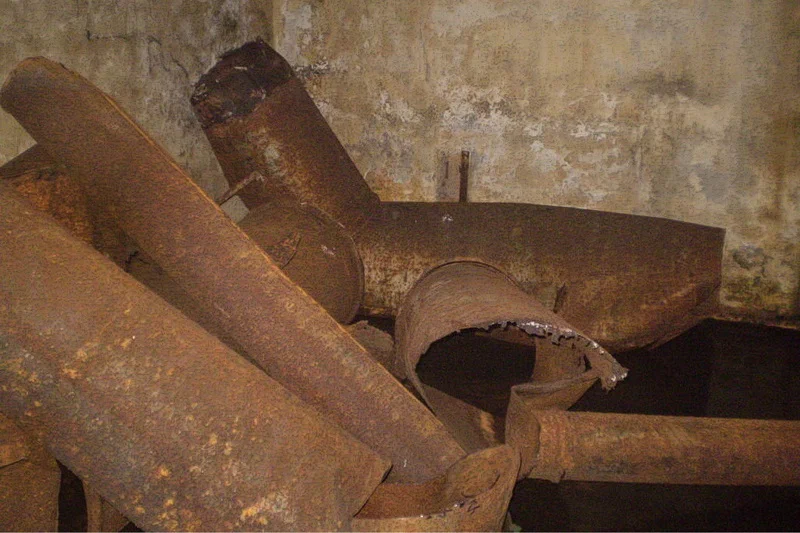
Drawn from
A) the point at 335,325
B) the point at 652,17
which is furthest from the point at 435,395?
the point at 652,17

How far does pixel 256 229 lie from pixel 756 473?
245 cm

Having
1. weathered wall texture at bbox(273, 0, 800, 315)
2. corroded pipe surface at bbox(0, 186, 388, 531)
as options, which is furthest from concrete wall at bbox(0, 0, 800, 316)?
corroded pipe surface at bbox(0, 186, 388, 531)

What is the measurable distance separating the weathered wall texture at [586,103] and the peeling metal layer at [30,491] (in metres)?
3.36

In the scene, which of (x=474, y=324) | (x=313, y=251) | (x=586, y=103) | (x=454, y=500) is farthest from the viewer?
Answer: (x=586, y=103)

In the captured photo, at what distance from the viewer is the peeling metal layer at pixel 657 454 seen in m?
2.08

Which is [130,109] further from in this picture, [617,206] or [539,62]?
[617,206]

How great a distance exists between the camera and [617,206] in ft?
13.8

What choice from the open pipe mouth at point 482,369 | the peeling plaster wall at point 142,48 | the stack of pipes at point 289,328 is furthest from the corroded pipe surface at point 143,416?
the peeling plaster wall at point 142,48

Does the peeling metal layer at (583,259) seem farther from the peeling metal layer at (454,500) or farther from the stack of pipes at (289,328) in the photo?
the peeling metal layer at (454,500)

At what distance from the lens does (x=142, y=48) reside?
3285 millimetres

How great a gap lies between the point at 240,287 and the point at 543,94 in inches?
121

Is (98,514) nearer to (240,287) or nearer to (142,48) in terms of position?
(240,287)

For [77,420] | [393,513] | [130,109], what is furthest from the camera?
[130,109]

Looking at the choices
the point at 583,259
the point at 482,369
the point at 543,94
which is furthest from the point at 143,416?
the point at 543,94
